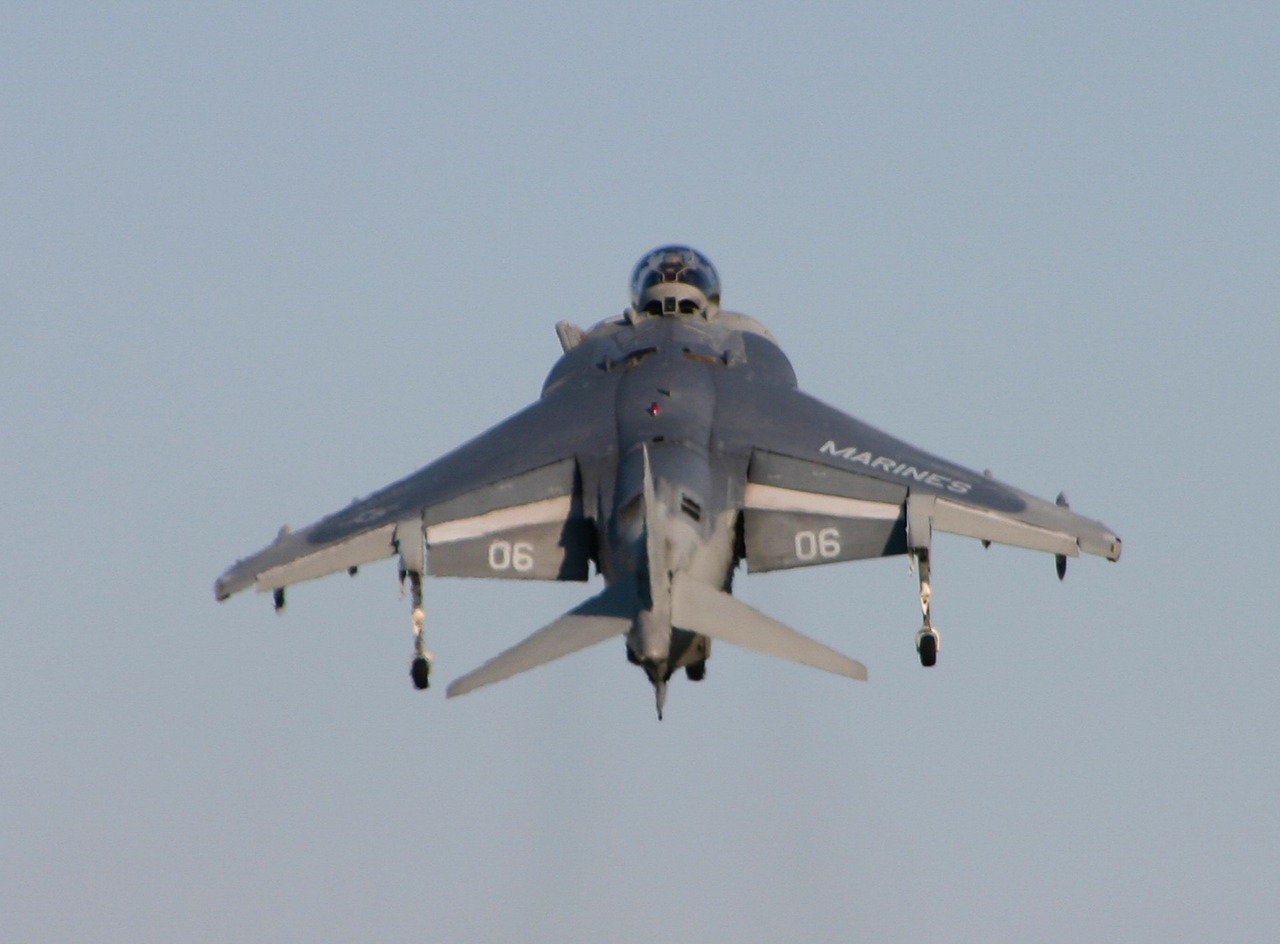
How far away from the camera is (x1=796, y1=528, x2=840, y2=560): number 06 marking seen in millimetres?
49844

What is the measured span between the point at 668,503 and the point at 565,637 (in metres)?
3.41

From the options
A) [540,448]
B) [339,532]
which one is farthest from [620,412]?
[339,532]

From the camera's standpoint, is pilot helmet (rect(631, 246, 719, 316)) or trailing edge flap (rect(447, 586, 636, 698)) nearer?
trailing edge flap (rect(447, 586, 636, 698))

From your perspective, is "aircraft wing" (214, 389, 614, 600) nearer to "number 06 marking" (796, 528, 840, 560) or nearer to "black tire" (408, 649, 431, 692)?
"black tire" (408, 649, 431, 692)

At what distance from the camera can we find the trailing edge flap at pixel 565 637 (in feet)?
145

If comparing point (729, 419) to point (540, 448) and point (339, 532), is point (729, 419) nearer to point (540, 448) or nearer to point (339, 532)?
point (540, 448)

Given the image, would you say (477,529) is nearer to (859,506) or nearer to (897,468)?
(859,506)

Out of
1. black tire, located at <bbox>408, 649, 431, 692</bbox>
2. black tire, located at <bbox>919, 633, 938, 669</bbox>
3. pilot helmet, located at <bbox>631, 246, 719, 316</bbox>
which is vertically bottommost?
black tire, located at <bbox>408, 649, 431, 692</bbox>

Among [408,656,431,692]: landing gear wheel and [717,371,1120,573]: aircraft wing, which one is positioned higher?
[717,371,1120,573]: aircraft wing

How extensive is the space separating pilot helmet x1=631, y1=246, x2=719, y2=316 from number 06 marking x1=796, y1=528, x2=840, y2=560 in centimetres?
769

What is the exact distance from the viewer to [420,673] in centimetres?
4781

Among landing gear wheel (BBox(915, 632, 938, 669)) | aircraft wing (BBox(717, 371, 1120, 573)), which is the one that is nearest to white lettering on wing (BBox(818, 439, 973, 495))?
aircraft wing (BBox(717, 371, 1120, 573))

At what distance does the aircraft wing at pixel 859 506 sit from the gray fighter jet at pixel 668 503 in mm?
31

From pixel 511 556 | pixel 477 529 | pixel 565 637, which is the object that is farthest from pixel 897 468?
pixel 565 637
